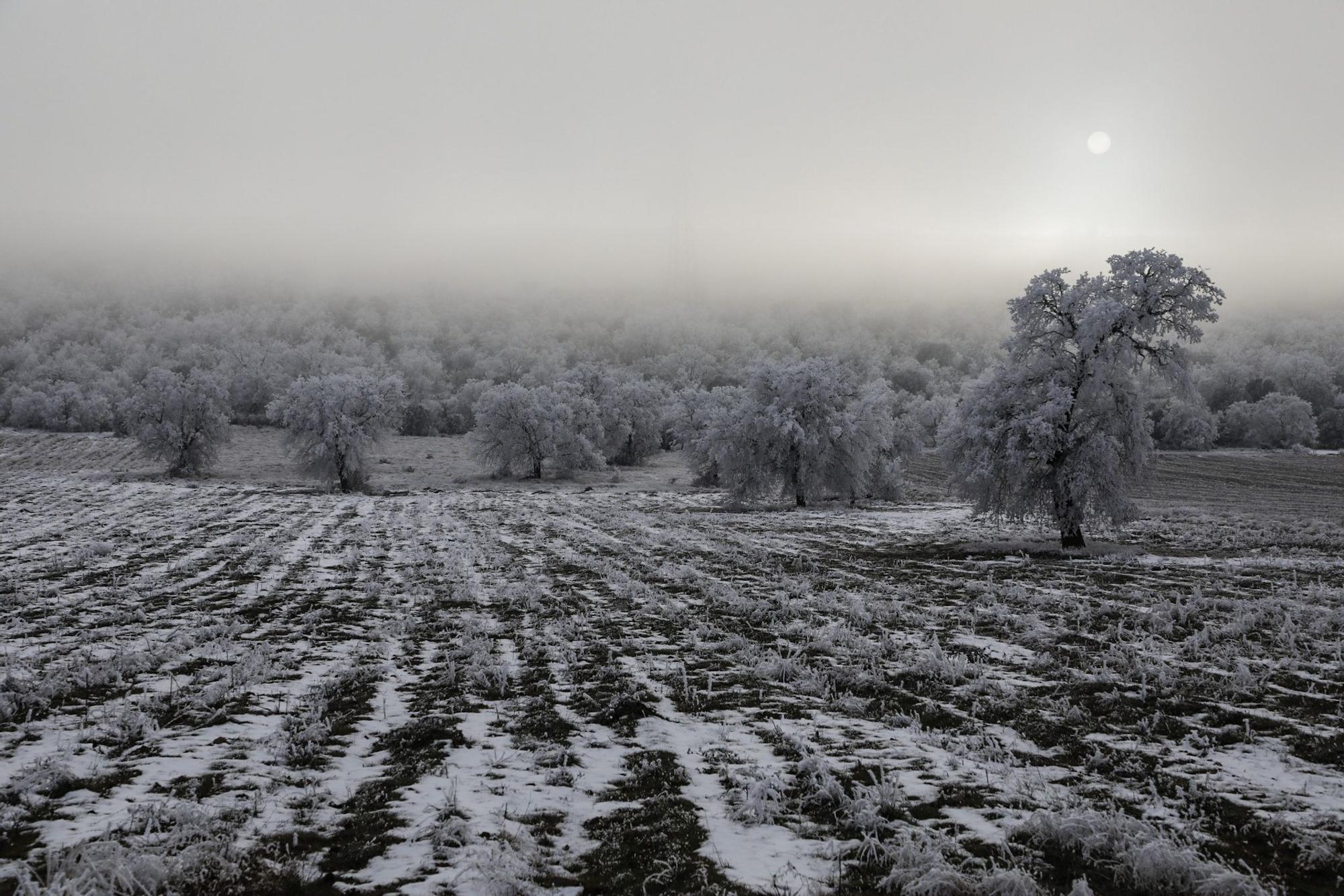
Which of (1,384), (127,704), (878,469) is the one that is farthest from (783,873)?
(1,384)

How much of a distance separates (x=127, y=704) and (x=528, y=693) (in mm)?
4244

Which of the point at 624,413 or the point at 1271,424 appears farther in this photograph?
the point at 1271,424

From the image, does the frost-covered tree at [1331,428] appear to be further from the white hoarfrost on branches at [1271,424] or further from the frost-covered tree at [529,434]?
the frost-covered tree at [529,434]

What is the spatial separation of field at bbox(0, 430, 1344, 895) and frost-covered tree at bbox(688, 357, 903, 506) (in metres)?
25.1

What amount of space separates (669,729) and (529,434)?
65.7 m

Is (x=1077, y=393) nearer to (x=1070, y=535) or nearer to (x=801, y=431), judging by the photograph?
(x=1070, y=535)

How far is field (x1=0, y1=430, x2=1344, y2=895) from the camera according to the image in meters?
4.41

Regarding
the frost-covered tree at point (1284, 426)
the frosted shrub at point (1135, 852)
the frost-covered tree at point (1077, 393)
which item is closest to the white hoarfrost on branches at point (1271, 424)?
the frost-covered tree at point (1284, 426)

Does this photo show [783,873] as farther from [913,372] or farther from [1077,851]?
[913,372]

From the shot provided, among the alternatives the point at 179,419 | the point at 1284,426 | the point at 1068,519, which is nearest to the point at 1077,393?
the point at 1068,519

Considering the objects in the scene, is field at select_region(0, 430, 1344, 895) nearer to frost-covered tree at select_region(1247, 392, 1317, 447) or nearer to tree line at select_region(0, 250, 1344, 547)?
tree line at select_region(0, 250, 1344, 547)

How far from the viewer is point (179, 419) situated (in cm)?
5875

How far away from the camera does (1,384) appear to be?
116 meters

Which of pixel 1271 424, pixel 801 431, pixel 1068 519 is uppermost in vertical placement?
pixel 801 431
